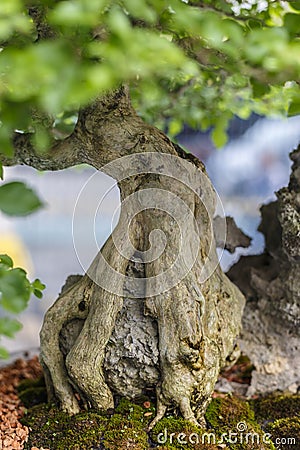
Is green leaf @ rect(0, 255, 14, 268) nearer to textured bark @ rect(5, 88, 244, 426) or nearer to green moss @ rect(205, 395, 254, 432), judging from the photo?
textured bark @ rect(5, 88, 244, 426)

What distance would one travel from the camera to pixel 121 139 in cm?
153

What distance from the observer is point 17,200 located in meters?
0.80

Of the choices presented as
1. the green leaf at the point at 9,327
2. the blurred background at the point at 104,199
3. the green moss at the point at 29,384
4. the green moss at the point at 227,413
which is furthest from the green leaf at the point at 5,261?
the green moss at the point at 29,384

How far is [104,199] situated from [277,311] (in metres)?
0.74

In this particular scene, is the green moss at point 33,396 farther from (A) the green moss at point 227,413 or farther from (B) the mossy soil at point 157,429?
(A) the green moss at point 227,413

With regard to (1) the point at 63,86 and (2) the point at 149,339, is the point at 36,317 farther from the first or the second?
(1) the point at 63,86

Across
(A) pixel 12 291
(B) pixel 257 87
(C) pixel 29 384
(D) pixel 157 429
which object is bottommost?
(D) pixel 157 429

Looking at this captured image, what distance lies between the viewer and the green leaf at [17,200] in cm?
80

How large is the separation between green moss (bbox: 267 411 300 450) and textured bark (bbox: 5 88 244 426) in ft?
0.73

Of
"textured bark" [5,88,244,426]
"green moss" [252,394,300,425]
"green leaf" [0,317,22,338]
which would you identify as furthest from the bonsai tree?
"green leaf" [0,317,22,338]

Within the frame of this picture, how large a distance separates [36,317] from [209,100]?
160 centimetres

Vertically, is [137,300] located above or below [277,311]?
below

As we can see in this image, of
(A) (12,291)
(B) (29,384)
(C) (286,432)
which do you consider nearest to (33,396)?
(B) (29,384)

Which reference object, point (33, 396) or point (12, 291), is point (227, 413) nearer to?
point (33, 396)
